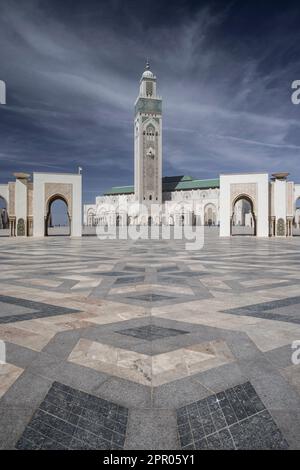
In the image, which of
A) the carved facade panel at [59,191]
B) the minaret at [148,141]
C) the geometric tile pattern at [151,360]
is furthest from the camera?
the minaret at [148,141]

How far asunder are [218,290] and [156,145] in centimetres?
7054

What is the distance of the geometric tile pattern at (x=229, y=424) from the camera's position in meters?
1.51

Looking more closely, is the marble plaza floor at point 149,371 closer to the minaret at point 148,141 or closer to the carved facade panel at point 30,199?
the carved facade panel at point 30,199

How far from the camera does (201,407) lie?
1785mm

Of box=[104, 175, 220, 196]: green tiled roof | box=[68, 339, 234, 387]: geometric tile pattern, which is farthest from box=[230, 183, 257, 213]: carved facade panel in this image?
box=[104, 175, 220, 196]: green tiled roof

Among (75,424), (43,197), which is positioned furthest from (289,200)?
(75,424)

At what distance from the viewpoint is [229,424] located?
1.65 meters

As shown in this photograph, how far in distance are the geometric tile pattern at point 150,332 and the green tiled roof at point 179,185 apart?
78021 millimetres

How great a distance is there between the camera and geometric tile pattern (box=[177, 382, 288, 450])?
151cm


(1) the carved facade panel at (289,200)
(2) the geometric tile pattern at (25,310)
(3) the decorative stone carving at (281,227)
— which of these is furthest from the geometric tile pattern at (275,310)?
(1) the carved facade panel at (289,200)

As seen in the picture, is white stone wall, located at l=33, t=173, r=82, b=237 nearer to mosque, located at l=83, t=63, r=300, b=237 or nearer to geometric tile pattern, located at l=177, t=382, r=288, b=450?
→ geometric tile pattern, located at l=177, t=382, r=288, b=450

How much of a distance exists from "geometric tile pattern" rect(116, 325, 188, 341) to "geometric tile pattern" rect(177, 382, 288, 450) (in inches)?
38.9
